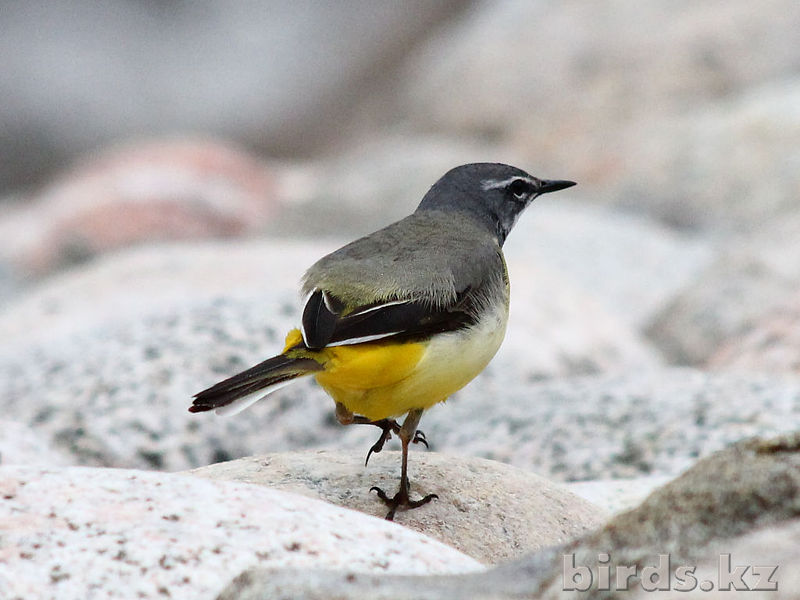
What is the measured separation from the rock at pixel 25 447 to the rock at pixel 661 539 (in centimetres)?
328

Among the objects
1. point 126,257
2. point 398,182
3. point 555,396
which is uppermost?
point 398,182

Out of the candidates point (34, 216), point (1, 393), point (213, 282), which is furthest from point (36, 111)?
point (1, 393)

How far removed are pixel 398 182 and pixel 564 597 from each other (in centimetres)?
1109

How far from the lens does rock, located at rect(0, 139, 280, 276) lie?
13.1 metres

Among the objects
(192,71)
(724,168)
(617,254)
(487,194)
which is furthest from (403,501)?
(192,71)

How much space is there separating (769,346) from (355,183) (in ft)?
22.9

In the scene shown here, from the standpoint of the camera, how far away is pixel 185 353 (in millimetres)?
7000

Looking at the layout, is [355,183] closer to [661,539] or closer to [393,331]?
[393,331]

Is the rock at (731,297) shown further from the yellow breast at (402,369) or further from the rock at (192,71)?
the rock at (192,71)

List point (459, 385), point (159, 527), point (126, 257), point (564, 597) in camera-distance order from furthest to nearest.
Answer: point (126, 257)
point (459, 385)
point (159, 527)
point (564, 597)

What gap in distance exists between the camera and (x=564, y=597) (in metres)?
2.54

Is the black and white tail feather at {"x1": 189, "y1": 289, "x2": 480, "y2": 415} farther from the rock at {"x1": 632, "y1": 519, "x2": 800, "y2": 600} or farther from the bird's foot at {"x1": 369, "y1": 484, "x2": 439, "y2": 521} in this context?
the rock at {"x1": 632, "y1": 519, "x2": 800, "y2": 600}

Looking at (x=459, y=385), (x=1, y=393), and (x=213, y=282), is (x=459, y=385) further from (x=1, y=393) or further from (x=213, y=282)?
(x=213, y=282)

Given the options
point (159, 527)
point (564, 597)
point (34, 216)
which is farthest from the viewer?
point (34, 216)
